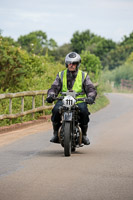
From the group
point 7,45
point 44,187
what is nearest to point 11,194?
point 44,187

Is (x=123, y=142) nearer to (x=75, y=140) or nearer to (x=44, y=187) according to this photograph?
(x=75, y=140)

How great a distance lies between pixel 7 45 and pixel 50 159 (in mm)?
15581

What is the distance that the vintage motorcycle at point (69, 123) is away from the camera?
36.5 ft

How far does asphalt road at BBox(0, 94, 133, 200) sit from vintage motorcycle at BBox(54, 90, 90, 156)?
269 mm

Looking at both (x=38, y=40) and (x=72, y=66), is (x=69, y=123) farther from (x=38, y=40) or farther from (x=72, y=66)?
(x=38, y=40)

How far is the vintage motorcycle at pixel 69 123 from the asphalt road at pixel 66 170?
0.88 ft

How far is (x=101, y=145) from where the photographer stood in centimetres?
1372

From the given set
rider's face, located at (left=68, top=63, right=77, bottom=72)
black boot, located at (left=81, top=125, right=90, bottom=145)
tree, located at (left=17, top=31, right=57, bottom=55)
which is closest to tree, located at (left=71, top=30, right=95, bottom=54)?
tree, located at (left=17, top=31, right=57, bottom=55)

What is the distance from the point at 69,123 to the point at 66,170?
165cm

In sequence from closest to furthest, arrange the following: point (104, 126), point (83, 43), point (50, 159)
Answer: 1. point (50, 159)
2. point (104, 126)
3. point (83, 43)

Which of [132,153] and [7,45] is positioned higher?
[7,45]

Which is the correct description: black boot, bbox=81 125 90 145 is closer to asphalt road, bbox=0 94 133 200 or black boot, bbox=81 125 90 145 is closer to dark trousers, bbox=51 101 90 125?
dark trousers, bbox=51 101 90 125

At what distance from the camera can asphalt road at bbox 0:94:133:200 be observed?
7.76 metres

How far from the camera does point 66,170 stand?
380 inches
